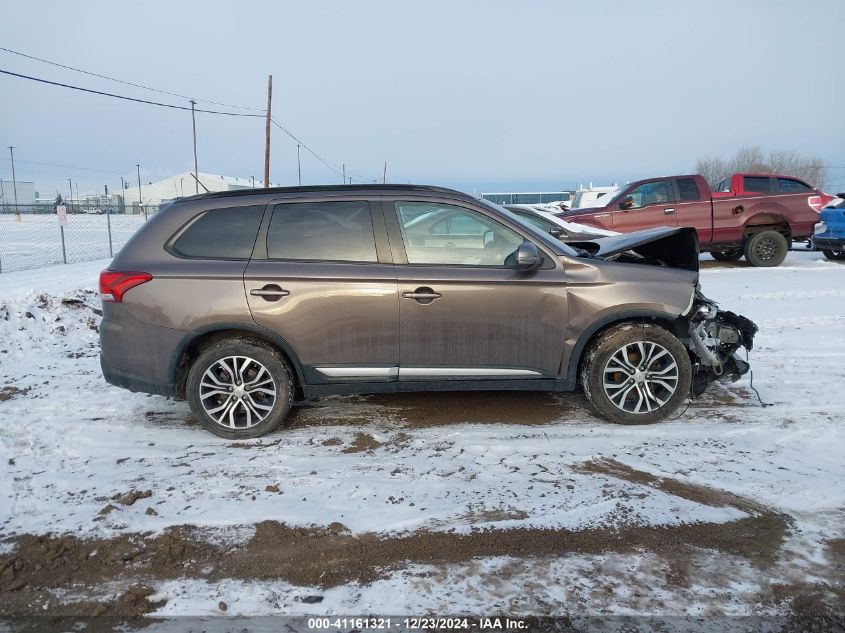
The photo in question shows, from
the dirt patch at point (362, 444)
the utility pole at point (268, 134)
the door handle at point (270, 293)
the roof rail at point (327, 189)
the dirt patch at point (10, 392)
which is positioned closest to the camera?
the dirt patch at point (362, 444)

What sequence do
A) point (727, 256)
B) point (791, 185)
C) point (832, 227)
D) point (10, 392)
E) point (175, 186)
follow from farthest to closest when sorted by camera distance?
point (175, 186)
point (727, 256)
point (791, 185)
point (832, 227)
point (10, 392)

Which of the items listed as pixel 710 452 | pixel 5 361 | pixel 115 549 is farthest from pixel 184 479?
pixel 5 361

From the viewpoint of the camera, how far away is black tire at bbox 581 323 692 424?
4133mm

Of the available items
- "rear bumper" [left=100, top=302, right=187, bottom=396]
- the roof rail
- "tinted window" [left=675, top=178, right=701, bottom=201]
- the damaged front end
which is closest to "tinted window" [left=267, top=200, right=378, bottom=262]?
the roof rail

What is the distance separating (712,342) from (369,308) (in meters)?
2.72

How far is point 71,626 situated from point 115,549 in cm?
52

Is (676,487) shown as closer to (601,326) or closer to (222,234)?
(601,326)

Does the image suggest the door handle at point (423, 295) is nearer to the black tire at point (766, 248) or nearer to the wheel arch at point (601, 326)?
the wheel arch at point (601, 326)

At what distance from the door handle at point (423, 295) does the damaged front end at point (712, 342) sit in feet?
6.51

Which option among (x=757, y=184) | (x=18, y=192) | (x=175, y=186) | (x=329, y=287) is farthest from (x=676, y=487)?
(x=175, y=186)

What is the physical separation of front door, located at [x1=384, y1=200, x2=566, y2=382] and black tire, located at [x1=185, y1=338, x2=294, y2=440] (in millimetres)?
912

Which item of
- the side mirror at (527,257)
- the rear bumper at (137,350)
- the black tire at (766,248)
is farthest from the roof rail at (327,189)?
the black tire at (766,248)

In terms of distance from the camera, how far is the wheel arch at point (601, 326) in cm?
414

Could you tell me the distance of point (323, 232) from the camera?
4.16 m
